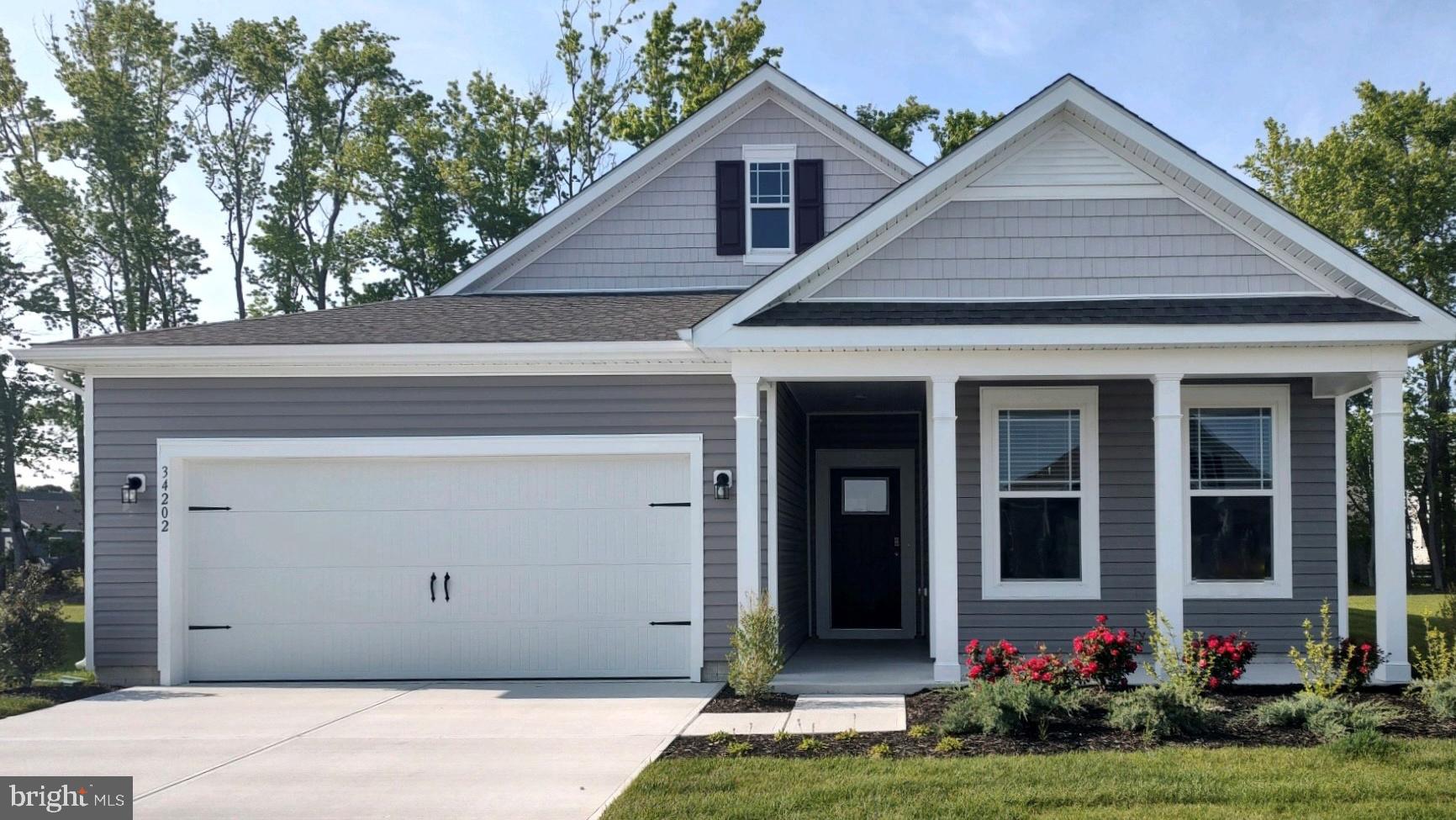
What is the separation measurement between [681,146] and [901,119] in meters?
14.4

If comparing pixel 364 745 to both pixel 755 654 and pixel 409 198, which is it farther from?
pixel 409 198

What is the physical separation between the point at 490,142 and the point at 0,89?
10575 mm

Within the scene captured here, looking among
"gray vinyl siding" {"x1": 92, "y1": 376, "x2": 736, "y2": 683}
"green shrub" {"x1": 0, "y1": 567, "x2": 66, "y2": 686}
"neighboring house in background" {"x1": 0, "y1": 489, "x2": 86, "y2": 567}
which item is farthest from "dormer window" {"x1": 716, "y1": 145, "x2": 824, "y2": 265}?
"neighboring house in background" {"x1": 0, "y1": 489, "x2": 86, "y2": 567}

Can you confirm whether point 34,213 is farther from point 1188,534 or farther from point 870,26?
point 1188,534

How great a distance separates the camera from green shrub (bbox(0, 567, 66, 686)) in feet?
35.8

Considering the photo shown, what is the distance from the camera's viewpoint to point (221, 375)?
11375 millimetres

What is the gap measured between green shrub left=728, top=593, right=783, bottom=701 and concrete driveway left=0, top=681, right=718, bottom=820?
0.38m

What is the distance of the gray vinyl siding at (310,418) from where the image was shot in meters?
11.2

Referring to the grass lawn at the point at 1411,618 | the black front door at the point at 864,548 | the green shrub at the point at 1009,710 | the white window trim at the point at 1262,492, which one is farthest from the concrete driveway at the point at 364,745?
the grass lawn at the point at 1411,618

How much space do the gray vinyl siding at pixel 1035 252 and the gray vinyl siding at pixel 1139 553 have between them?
60.7 inches

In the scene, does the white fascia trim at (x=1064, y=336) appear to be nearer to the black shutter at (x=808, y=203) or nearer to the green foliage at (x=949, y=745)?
the green foliage at (x=949, y=745)

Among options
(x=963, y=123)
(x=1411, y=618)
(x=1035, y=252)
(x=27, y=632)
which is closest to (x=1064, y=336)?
(x=1035, y=252)

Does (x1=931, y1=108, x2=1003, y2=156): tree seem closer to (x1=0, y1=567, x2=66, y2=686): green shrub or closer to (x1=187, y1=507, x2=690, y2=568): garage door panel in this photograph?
(x1=187, y1=507, x2=690, y2=568): garage door panel

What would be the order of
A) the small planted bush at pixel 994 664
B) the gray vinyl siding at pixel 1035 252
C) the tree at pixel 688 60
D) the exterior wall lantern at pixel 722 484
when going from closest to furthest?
the small planted bush at pixel 994 664 → the gray vinyl siding at pixel 1035 252 → the exterior wall lantern at pixel 722 484 → the tree at pixel 688 60
